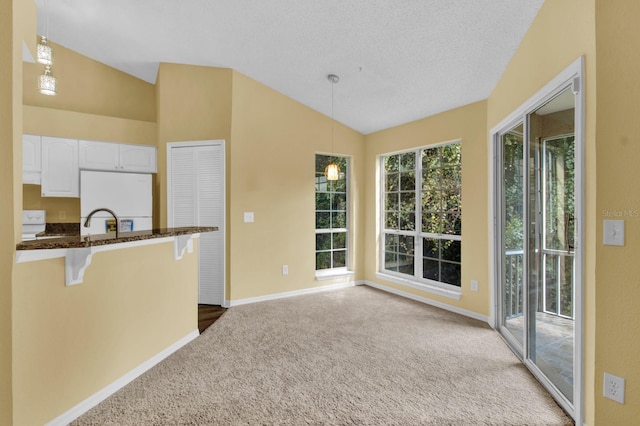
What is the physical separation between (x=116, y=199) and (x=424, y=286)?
170 inches

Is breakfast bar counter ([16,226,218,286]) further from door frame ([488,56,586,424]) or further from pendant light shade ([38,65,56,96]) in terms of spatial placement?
door frame ([488,56,586,424])

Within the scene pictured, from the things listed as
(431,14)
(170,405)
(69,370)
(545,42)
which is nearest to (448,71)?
(431,14)

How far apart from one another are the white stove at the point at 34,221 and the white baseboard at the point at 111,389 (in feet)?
9.85

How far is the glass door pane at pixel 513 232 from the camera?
9.26 feet

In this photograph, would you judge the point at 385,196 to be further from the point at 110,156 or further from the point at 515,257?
the point at 110,156

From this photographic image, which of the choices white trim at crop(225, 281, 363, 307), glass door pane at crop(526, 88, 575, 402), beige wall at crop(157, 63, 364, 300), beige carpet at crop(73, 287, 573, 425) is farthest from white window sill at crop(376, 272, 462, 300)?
glass door pane at crop(526, 88, 575, 402)

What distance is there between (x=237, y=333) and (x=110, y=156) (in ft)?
10.1

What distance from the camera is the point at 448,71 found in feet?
10.5

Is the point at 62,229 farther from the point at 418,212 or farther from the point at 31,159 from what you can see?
the point at 418,212

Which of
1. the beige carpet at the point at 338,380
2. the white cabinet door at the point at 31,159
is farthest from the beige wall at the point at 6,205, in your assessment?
the white cabinet door at the point at 31,159

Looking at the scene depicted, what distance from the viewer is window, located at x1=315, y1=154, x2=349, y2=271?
199 inches

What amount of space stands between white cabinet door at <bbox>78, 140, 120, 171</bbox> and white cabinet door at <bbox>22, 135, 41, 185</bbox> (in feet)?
1.47
